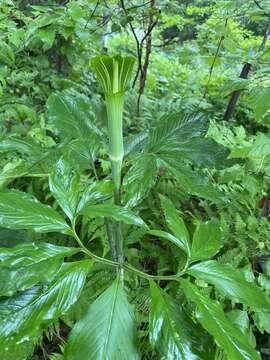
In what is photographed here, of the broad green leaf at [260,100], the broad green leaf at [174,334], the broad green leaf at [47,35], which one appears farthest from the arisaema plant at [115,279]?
the broad green leaf at [47,35]

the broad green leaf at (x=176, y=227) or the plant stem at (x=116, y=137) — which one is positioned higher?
the plant stem at (x=116, y=137)

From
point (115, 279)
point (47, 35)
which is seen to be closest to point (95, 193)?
point (115, 279)

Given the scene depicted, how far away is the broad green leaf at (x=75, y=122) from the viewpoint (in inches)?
35.0

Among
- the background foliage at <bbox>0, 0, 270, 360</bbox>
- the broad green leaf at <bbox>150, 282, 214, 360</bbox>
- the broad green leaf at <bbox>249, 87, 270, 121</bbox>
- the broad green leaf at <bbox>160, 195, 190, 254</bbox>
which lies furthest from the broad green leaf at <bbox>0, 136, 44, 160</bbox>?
the broad green leaf at <bbox>249, 87, 270, 121</bbox>

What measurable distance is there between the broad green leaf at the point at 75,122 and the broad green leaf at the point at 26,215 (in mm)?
283

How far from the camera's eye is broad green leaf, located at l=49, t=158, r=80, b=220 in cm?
67

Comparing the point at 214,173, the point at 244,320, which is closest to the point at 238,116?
the point at 214,173

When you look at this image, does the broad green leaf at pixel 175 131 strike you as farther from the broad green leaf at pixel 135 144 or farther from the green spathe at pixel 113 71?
the green spathe at pixel 113 71

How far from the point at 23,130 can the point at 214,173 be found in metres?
1.26

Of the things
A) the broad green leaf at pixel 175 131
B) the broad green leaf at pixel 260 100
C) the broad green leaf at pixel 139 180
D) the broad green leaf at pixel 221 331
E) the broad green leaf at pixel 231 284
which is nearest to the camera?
the broad green leaf at pixel 221 331

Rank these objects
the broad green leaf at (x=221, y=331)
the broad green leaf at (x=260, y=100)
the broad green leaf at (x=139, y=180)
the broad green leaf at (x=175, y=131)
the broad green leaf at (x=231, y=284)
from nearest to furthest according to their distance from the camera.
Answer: the broad green leaf at (x=221, y=331) < the broad green leaf at (x=231, y=284) < the broad green leaf at (x=139, y=180) < the broad green leaf at (x=175, y=131) < the broad green leaf at (x=260, y=100)

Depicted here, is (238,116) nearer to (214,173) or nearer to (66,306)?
(214,173)

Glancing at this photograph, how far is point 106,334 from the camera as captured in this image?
551 millimetres

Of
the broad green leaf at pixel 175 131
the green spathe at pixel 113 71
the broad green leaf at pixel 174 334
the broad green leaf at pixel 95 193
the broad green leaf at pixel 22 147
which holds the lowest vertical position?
the broad green leaf at pixel 174 334
